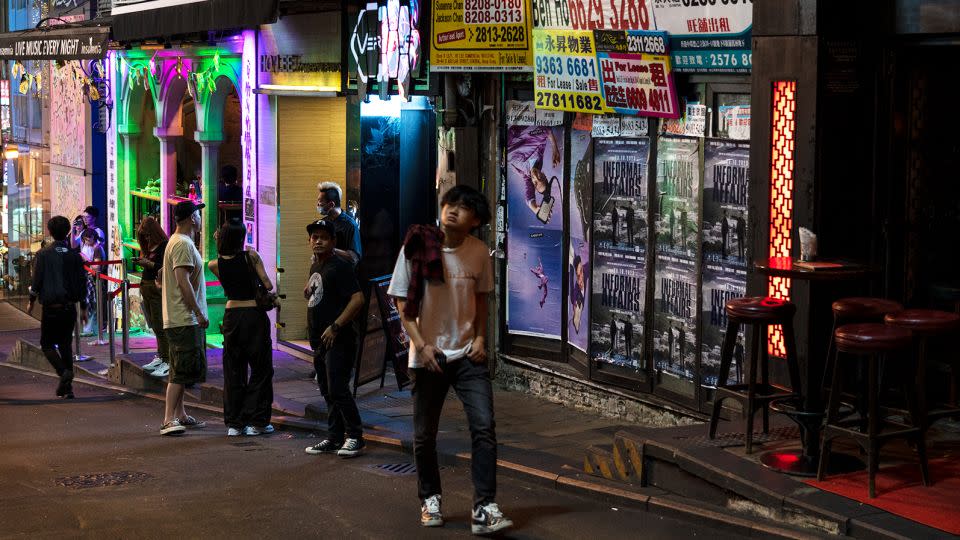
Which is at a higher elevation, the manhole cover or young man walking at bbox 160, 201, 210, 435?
young man walking at bbox 160, 201, 210, 435

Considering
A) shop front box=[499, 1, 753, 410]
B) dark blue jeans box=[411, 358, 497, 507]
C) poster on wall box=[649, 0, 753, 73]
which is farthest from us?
shop front box=[499, 1, 753, 410]

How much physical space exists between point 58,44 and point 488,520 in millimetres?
13756

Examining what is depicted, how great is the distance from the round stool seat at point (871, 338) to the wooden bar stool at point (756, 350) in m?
0.56

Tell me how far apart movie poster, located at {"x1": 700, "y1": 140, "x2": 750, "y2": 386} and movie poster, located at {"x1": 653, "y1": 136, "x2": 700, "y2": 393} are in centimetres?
11

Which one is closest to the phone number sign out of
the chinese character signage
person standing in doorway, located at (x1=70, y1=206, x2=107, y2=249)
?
the chinese character signage

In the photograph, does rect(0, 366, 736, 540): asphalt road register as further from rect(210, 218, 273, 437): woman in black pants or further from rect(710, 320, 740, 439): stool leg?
rect(710, 320, 740, 439): stool leg

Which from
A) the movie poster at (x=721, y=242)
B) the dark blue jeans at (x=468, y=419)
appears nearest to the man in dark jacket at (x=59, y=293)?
the movie poster at (x=721, y=242)

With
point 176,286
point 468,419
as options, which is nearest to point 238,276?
point 176,286

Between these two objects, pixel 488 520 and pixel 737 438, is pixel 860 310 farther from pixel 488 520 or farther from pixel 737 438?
pixel 488 520

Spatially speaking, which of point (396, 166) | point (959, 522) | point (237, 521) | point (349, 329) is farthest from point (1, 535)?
point (396, 166)

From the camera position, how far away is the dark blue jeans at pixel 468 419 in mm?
7906

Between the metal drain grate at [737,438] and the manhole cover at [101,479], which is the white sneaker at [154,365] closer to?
the manhole cover at [101,479]

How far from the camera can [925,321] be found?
25.7ft

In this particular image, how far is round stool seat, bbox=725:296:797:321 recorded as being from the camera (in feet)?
27.1
